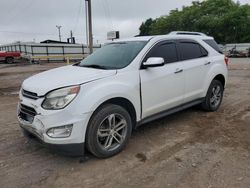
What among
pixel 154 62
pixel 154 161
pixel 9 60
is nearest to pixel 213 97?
pixel 154 62

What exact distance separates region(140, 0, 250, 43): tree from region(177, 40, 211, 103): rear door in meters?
46.8

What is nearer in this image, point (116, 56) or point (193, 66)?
point (116, 56)

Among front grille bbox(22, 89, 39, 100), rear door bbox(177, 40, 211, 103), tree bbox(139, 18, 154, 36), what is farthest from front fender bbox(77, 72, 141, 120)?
tree bbox(139, 18, 154, 36)

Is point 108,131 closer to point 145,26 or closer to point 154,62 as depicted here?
point 154,62

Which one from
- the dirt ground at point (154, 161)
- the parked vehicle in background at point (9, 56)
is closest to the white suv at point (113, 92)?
the dirt ground at point (154, 161)

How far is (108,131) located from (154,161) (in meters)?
0.77

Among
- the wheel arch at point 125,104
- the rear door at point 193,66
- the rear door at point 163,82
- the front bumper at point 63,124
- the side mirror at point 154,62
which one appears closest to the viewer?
the front bumper at point 63,124

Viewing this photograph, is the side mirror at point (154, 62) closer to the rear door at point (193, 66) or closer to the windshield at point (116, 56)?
the windshield at point (116, 56)

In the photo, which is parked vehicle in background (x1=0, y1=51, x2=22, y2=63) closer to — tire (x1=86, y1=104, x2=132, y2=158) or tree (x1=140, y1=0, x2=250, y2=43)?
tire (x1=86, y1=104, x2=132, y2=158)

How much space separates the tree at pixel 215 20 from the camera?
47.2 meters

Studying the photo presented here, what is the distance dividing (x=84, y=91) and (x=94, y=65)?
3.44ft

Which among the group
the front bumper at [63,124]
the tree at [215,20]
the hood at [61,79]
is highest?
the tree at [215,20]

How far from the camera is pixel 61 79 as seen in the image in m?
3.61

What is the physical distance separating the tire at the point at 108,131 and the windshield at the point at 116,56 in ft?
2.55
